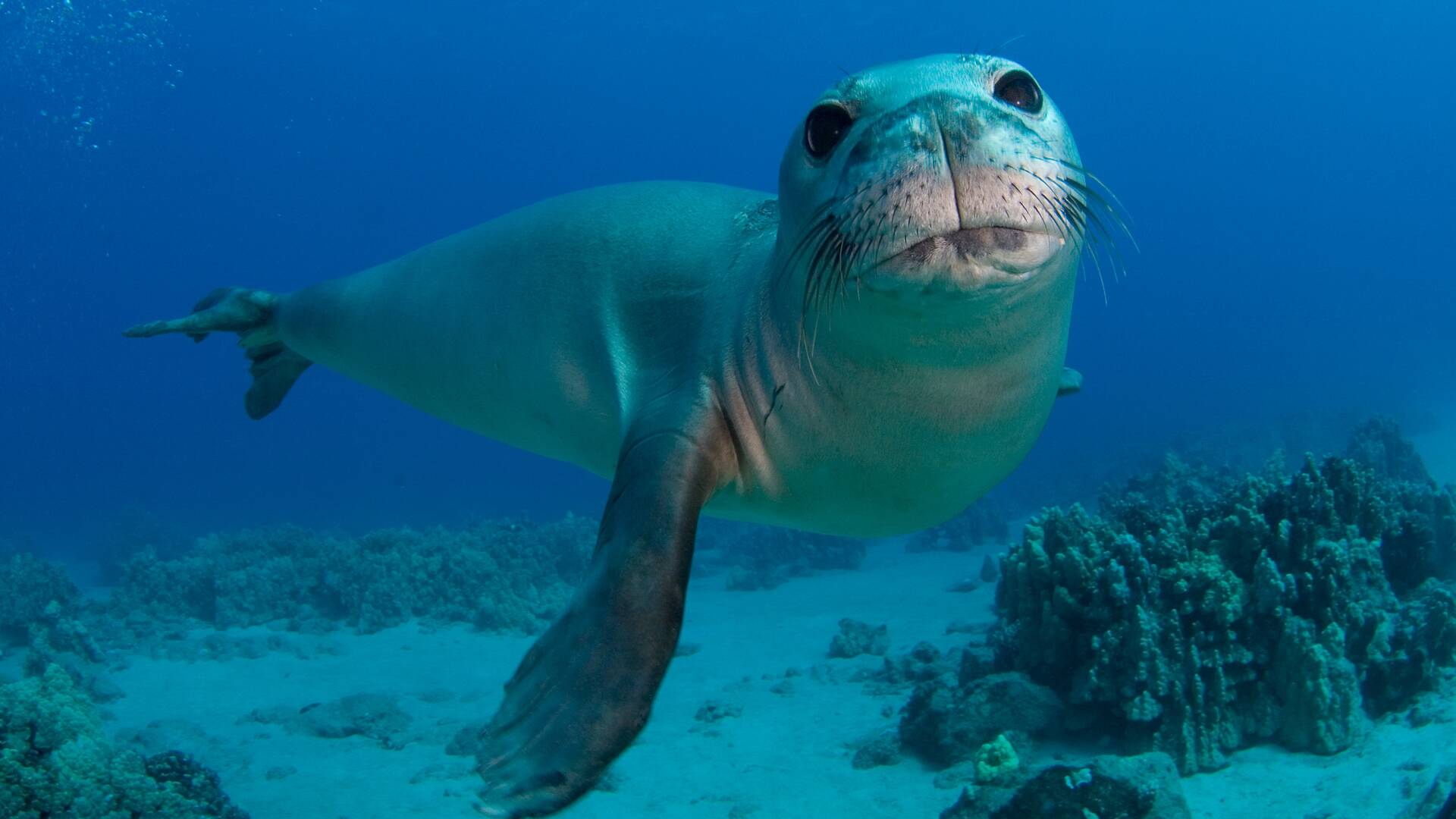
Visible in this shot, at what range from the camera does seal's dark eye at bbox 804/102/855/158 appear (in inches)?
82.0

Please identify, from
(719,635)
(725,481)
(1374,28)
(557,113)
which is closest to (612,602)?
(725,481)

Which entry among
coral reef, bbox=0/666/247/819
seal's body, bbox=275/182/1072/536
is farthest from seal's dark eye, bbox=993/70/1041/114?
coral reef, bbox=0/666/247/819

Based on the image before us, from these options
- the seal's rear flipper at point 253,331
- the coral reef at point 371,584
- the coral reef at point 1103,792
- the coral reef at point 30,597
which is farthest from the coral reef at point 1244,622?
the coral reef at point 30,597

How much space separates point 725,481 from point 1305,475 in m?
4.73

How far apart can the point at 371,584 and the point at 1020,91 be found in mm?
10827

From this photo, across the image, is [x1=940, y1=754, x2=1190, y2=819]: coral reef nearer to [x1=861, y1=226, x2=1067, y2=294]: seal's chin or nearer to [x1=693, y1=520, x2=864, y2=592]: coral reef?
[x1=861, y1=226, x2=1067, y2=294]: seal's chin

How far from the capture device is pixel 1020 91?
6.88 ft

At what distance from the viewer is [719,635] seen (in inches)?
377

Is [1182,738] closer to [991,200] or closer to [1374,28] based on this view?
[991,200]

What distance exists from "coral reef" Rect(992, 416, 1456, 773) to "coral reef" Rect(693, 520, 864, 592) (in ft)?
24.3

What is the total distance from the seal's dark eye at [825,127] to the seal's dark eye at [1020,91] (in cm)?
37

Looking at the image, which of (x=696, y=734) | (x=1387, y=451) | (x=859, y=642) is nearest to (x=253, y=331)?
(x=696, y=734)

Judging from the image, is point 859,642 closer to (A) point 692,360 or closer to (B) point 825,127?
(A) point 692,360

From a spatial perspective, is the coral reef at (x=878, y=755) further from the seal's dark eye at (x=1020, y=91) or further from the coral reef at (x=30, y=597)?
the coral reef at (x=30, y=597)
